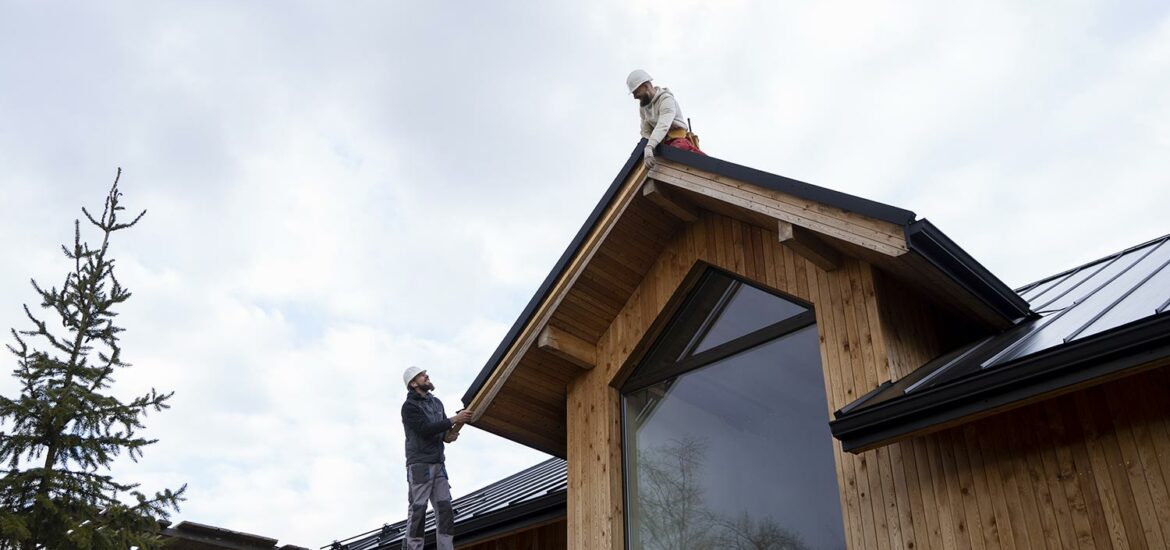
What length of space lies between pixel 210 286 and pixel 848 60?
13765mm

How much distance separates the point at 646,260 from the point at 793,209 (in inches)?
80.5

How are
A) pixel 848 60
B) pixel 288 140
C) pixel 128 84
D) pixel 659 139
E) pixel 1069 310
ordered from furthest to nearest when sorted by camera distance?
pixel 288 140 < pixel 128 84 < pixel 848 60 < pixel 659 139 < pixel 1069 310

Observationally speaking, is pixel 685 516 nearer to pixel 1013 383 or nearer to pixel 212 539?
pixel 1013 383

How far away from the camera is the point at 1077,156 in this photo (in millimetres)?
19797

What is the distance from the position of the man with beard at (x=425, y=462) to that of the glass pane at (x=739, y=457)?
1.58 metres

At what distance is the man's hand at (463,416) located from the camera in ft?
29.0

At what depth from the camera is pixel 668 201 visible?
855 cm

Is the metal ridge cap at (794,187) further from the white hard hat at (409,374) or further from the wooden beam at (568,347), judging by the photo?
the white hard hat at (409,374)

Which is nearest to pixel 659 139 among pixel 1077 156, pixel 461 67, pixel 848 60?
pixel 848 60

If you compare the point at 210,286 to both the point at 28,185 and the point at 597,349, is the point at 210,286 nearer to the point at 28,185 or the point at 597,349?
the point at 28,185

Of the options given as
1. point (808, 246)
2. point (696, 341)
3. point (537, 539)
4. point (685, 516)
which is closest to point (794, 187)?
point (808, 246)

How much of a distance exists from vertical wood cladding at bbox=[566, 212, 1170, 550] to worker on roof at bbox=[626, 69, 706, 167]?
118cm

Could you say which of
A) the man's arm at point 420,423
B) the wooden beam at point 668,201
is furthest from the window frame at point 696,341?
the man's arm at point 420,423

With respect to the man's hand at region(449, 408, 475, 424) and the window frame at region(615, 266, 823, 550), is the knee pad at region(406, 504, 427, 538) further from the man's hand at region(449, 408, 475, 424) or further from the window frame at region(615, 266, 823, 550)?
the window frame at region(615, 266, 823, 550)
